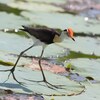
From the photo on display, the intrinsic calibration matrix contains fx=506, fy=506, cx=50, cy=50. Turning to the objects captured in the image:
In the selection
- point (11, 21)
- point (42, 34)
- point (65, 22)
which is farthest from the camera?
point (65, 22)

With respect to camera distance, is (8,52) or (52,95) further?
(8,52)

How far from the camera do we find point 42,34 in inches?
192

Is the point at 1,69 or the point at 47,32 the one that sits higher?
the point at 47,32

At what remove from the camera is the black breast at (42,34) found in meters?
4.85

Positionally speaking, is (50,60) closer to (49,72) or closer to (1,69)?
(49,72)

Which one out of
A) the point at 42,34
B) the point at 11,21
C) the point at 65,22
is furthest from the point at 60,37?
the point at 65,22

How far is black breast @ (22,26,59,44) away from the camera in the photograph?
4852mm

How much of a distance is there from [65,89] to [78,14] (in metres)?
5.09

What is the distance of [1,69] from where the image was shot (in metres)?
4.86

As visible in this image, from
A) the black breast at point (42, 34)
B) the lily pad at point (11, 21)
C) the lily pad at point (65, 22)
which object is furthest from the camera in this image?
the lily pad at point (65, 22)

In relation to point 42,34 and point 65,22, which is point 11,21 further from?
point 42,34

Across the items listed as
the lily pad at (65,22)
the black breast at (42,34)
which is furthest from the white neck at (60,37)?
the lily pad at (65,22)

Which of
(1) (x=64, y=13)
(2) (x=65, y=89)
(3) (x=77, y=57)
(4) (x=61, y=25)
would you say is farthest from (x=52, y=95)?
(1) (x=64, y=13)

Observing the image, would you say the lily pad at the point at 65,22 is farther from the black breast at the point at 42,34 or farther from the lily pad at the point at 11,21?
the black breast at the point at 42,34
